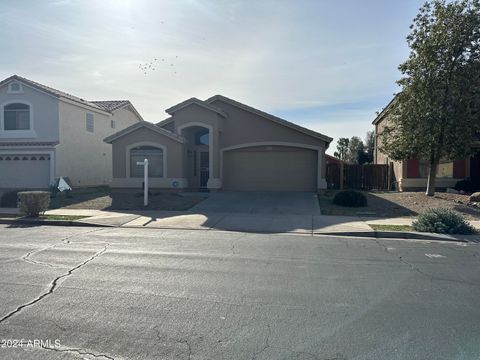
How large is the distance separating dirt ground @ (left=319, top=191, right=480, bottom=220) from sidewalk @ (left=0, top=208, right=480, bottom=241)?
1279mm

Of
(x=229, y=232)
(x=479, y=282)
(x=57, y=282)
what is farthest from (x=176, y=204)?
(x=479, y=282)

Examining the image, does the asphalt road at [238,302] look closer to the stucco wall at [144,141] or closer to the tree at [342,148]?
the stucco wall at [144,141]

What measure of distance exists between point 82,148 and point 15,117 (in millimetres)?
4436

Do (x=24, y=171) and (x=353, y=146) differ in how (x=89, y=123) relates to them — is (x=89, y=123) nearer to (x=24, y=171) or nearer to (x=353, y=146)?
(x=24, y=171)

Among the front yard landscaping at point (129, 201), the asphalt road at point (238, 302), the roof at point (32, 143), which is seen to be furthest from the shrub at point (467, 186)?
the roof at point (32, 143)

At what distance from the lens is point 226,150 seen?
22344 millimetres

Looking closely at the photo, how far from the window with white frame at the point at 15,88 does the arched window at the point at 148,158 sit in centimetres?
964

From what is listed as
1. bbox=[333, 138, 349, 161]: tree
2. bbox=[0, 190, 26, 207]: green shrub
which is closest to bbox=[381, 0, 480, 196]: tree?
bbox=[0, 190, 26, 207]: green shrub

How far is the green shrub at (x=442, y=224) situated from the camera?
35.8 feet

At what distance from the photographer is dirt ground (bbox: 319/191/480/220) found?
14.8 meters

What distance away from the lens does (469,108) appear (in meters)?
16.3

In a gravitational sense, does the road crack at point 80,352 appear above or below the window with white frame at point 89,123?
below

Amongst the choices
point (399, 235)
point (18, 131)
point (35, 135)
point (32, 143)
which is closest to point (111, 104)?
point (35, 135)

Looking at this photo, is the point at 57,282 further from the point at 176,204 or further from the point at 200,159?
the point at 200,159
